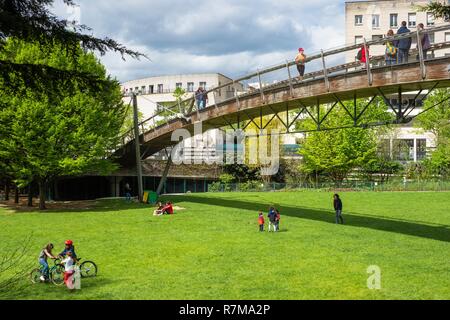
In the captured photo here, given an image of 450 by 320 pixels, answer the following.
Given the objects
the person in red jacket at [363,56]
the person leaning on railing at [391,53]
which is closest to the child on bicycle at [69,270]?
the person in red jacket at [363,56]

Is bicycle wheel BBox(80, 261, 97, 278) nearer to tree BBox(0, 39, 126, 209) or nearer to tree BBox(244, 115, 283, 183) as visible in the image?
tree BBox(0, 39, 126, 209)

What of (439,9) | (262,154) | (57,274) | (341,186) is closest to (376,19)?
(262,154)

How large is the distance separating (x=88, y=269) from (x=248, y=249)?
6.57 meters

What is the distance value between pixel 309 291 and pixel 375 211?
19773 millimetres

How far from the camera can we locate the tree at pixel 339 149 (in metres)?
49.8

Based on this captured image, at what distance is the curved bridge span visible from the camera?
18078mm

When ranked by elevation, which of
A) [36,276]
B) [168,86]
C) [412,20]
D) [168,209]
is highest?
[412,20]

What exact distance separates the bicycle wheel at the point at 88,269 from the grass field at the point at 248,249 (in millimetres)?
327

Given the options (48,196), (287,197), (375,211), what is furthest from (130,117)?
(375,211)

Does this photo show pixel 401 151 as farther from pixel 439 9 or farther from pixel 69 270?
pixel 69 270

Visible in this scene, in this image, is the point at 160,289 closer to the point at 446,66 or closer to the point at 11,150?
the point at 446,66

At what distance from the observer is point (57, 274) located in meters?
15.5

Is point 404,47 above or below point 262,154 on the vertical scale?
above

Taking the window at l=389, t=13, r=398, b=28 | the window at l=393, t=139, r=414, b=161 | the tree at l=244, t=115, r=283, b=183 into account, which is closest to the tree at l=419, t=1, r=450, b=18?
the tree at l=244, t=115, r=283, b=183
